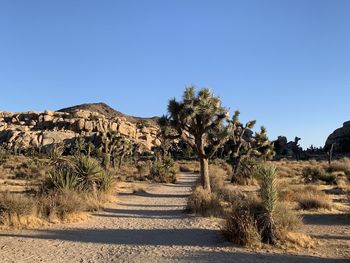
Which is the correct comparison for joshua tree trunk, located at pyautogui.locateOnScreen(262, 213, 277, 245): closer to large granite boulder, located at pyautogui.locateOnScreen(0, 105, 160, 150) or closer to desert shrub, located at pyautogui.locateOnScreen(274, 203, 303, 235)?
desert shrub, located at pyautogui.locateOnScreen(274, 203, 303, 235)

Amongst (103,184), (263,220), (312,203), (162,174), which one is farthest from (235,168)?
(263,220)

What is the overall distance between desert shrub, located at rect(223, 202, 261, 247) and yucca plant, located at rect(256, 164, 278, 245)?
0.26 meters

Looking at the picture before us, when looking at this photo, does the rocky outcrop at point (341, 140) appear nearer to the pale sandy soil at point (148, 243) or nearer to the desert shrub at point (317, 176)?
the desert shrub at point (317, 176)

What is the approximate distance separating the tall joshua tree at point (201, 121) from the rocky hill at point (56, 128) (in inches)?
2884

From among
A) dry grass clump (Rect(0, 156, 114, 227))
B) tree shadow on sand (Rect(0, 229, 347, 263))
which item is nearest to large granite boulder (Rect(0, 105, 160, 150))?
dry grass clump (Rect(0, 156, 114, 227))

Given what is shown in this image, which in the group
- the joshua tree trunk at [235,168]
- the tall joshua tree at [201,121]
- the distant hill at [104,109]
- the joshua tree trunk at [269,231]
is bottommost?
the joshua tree trunk at [269,231]

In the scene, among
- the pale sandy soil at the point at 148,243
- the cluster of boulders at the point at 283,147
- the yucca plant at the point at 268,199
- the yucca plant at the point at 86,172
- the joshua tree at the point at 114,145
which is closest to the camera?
the pale sandy soil at the point at 148,243

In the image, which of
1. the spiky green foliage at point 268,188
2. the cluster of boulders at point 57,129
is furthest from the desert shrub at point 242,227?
the cluster of boulders at point 57,129

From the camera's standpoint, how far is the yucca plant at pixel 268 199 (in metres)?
10.6

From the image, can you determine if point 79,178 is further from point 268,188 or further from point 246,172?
point 246,172

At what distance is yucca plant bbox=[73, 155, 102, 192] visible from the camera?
20.1 meters

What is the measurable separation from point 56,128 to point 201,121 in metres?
94.9

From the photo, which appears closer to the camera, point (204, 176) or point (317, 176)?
point (204, 176)

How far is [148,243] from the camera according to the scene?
1097 cm
